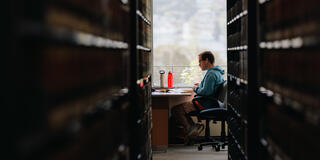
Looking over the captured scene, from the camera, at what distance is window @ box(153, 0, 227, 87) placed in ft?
19.9

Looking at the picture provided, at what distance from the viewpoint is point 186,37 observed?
609 centimetres

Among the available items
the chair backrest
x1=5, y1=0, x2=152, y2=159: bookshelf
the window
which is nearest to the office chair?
the chair backrest

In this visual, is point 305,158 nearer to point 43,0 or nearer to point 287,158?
point 287,158

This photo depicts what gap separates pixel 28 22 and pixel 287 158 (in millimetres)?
1377

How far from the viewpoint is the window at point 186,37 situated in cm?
605

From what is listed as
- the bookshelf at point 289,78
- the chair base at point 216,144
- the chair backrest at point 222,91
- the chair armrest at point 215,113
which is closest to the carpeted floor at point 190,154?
the chair base at point 216,144

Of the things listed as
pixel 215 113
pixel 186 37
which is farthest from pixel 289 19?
pixel 186 37

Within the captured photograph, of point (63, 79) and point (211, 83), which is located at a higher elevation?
point (63, 79)

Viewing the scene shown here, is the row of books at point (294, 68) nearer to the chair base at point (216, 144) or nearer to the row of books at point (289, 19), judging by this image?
the row of books at point (289, 19)

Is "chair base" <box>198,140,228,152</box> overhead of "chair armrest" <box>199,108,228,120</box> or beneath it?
beneath

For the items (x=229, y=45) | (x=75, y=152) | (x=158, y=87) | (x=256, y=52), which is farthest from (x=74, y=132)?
(x=158, y=87)

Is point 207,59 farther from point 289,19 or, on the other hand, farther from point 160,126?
point 289,19

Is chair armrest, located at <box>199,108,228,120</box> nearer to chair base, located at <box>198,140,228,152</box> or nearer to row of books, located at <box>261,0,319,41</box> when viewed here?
chair base, located at <box>198,140,228,152</box>

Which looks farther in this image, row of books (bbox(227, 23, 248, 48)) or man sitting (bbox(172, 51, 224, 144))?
man sitting (bbox(172, 51, 224, 144))
